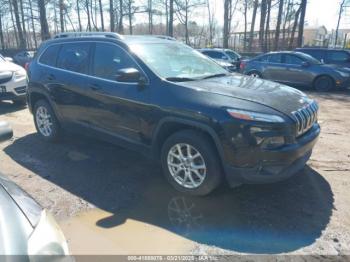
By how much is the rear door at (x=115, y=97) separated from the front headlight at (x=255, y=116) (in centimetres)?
115

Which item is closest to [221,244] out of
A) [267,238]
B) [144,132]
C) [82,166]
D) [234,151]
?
[267,238]

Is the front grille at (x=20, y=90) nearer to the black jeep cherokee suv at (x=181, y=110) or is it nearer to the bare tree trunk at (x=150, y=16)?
the black jeep cherokee suv at (x=181, y=110)

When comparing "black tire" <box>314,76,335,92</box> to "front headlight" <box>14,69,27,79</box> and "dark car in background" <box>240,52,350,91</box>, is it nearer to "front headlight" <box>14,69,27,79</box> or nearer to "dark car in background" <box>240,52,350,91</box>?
"dark car in background" <box>240,52,350,91</box>

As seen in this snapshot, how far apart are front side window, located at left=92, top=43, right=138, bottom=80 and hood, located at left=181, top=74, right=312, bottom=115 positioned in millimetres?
936

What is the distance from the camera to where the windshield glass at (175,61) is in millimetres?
4105

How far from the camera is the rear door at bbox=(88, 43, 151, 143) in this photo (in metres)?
4.06

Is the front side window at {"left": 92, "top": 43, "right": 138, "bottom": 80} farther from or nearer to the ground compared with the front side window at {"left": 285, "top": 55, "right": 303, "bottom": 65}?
farther from the ground

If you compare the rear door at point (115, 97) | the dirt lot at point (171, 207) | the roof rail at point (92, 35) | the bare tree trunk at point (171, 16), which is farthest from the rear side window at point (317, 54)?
the bare tree trunk at point (171, 16)

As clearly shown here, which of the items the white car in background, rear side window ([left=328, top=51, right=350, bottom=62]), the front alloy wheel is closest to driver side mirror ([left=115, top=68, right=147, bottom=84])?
the front alloy wheel

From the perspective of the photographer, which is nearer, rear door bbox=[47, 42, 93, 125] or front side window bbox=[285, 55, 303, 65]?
rear door bbox=[47, 42, 93, 125]

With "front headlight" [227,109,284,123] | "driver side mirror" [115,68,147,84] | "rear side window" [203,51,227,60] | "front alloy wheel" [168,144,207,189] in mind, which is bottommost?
"front alloy wheel" [168,144,207,189]

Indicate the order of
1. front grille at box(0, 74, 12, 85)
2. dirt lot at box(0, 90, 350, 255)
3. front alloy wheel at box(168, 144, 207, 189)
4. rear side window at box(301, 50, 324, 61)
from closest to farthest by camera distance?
1. dirt lot at box(0, 90, 350, 255)
2. front alloy wheel at box(168, 144, 207, 189)
3. front grille at box(0, 74, 12, 85)
4. rear side window at box(301, 50, 324, 61)

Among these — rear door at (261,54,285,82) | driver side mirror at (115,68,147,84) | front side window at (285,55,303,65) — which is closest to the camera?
driver side mirror at (115,68,147,84)

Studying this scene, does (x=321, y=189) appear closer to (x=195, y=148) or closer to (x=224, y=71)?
(x=195, y=148)
